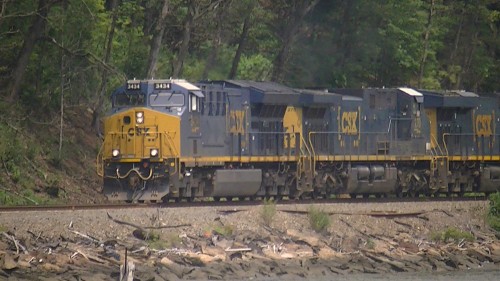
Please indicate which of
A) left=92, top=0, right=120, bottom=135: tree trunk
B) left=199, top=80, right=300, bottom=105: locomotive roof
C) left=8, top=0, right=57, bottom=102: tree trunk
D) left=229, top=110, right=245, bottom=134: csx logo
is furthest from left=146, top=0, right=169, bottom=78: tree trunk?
left=229, top=110, right=245, bottom=134: csx logo

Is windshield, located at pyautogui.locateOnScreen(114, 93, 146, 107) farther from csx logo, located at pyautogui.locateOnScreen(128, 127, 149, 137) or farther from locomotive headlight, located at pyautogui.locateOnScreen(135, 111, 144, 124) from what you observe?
csx logo, located at pyautogui.locateOnScreen(128, 127, 149, 137)

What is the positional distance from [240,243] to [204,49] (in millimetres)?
29225

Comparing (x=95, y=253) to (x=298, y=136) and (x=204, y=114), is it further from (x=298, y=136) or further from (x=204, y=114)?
(x=298, y=136)

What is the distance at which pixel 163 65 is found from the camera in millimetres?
42719

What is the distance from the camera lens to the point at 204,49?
5078cm

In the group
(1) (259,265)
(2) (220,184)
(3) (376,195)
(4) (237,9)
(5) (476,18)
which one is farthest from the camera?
(5) (476,18)

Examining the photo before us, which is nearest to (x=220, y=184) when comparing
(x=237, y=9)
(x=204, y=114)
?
(x=204, y=114)

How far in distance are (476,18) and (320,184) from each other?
2383cm

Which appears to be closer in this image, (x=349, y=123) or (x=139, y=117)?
(x=139, y=117)

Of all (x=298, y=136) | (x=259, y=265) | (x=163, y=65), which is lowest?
(x=259, y=265)

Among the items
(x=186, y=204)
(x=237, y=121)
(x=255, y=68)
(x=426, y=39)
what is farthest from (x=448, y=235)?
(x=255, y=68)

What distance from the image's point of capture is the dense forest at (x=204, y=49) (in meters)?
33.7

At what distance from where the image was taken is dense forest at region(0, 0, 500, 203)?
33.7 meters

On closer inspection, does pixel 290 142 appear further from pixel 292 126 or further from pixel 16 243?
pixel 16 243
